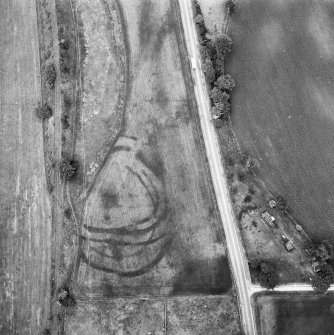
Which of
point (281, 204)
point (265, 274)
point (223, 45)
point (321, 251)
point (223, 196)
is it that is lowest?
point (265, 274)

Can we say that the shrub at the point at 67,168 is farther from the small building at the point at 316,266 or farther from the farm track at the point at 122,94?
the small building at the point at 316,266

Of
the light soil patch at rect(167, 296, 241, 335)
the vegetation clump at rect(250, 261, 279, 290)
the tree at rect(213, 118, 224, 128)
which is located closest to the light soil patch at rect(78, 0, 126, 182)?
the tree at rect(213, 118, 224, 128)

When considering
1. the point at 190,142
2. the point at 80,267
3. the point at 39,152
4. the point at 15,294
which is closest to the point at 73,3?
the point at 39,152

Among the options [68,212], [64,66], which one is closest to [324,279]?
[68,212]

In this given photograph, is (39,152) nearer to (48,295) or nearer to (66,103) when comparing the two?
(66,103)

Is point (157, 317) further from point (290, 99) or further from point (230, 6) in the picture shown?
point (230, 6)
